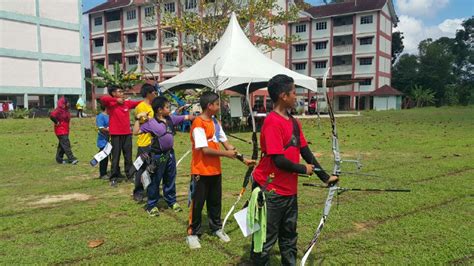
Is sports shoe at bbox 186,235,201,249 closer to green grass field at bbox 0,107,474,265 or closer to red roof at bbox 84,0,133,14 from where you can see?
green grass field at bbox 0,107,474,265

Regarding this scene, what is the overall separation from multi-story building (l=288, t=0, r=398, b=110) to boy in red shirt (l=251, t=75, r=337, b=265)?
47.5 m

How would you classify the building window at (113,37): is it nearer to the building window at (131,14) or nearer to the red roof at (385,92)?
the building window at (131,14)

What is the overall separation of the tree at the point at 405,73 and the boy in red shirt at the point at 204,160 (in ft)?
192

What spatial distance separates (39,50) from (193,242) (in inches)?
1521

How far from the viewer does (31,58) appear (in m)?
36.7

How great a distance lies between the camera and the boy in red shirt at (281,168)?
337 centimetres

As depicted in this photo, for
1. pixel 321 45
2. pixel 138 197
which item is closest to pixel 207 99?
pixel 138 197

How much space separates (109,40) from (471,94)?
49.7 m

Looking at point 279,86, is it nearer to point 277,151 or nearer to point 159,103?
point 277,151

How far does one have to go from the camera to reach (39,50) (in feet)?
123

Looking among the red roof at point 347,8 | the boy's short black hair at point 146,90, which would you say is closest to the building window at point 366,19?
the red roof at point 347,8

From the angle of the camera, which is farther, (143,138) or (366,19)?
(366,19)

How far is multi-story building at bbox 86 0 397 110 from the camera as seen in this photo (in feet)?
166

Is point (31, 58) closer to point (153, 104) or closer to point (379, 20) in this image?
point (153, 104)
